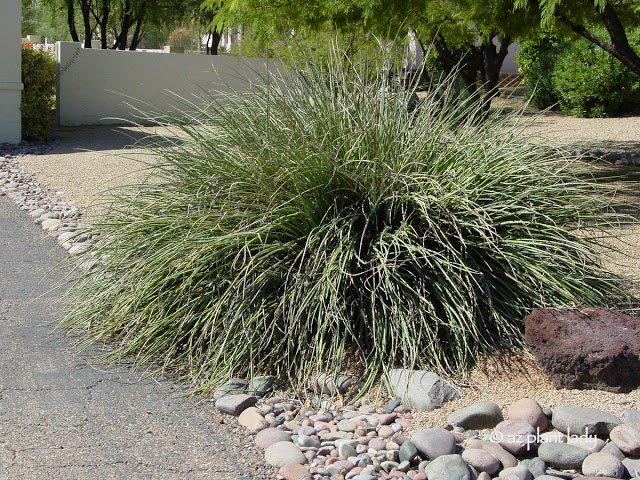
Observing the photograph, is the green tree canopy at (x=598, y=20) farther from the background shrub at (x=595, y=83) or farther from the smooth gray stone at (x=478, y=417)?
the background shrub at (x=595, y=83)

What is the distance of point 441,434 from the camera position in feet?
11.4

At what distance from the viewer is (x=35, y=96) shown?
47.8ft

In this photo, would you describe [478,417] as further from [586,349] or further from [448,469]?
[586,349]

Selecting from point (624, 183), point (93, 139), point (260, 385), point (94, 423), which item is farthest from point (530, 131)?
point (94, 423)

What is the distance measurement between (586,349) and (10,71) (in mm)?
12474

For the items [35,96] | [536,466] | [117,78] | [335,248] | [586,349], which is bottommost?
[536,466]

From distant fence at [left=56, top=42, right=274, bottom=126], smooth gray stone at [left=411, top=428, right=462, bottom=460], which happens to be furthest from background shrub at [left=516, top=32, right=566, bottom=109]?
smooth gray stone at [left=411, top=428, right=462, bottom=460]

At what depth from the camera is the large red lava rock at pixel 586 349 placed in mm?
3900

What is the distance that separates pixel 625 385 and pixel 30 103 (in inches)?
519

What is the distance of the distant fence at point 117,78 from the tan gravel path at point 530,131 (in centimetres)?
75

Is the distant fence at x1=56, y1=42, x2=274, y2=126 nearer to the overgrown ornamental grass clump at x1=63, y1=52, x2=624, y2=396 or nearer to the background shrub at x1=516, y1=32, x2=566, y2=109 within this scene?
the background shrub at x1=516, y1=32, x2=566, y2=109

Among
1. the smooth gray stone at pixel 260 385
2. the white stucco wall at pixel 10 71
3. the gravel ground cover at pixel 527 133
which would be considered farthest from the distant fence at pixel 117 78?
the smooth gray stone at pixel 260 385

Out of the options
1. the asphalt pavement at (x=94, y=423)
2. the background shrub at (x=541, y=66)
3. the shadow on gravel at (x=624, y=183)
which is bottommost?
the asphalt pavement at (x=94, y=423)

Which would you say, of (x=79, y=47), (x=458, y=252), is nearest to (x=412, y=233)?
(x=458, y=252)
